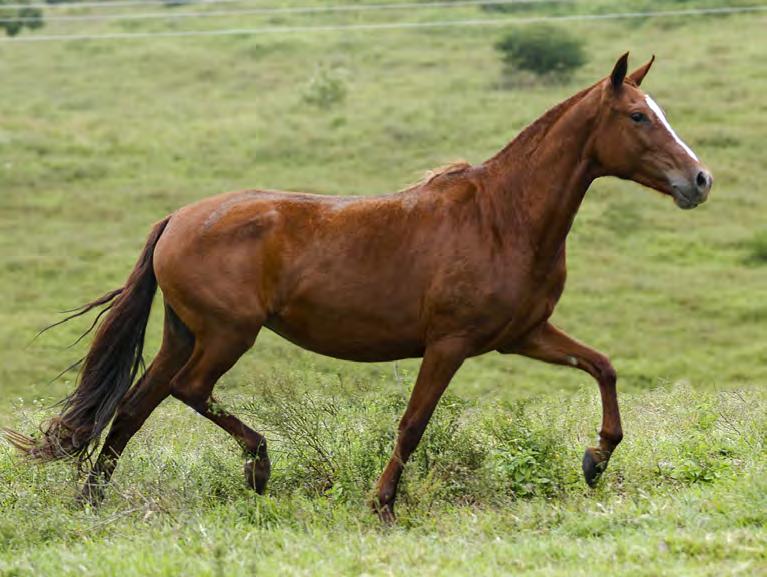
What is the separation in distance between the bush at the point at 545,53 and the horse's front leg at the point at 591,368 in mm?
30854

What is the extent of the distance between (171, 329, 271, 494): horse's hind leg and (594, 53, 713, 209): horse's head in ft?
7.48

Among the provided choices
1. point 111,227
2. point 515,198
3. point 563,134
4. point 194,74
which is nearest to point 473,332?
point 515,198

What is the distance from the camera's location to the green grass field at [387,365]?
5.54 m

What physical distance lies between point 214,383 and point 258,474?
1.87ft

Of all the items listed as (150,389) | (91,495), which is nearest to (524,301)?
(150,389)

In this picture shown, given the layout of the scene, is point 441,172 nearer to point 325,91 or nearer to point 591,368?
point 591,368

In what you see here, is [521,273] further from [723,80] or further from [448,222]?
[723,80]

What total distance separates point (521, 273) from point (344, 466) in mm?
1494

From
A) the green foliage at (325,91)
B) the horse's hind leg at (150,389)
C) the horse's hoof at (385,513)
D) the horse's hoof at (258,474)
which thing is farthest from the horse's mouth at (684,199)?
the green foliage at (325,91)

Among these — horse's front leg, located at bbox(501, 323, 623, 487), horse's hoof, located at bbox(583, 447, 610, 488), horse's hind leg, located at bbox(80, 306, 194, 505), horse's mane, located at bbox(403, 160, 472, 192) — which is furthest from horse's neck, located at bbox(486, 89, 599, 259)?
horse's hind leg, located at bbox(80, 306, 194, 505)

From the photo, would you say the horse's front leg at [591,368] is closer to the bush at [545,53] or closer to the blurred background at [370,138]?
the blurred background at [370,138]

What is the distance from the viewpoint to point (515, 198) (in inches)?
265

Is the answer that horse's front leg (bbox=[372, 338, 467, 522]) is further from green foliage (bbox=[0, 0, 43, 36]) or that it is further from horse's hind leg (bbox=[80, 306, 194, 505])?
green foliage (bbox=[0, 0, 43, 36])

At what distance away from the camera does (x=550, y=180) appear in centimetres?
673
